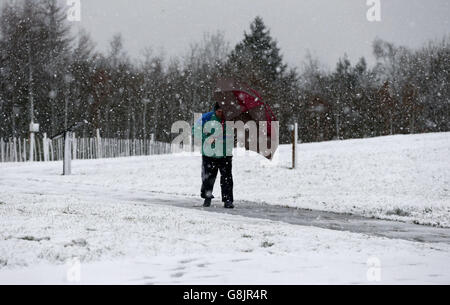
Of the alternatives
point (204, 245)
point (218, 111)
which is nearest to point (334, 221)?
point (218, 111)

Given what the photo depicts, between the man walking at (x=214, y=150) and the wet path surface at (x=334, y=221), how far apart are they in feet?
1.19

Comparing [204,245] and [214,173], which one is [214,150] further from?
[204,245]

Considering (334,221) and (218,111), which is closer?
(334,221)

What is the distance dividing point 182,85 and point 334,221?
50.3 meters

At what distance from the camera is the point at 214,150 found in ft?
34.0

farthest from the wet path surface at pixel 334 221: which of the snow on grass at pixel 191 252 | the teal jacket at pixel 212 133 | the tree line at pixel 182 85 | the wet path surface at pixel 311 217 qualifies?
the tree line at pixel 182 85

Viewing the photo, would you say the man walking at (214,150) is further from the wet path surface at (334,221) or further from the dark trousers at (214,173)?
the wet path surface at (334,221)

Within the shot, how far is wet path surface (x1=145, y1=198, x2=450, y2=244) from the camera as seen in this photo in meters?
7.54

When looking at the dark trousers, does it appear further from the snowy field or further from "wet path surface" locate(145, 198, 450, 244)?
the snowy field

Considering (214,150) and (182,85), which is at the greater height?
(182,85)

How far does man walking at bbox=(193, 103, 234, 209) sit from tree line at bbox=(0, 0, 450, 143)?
1154 inches

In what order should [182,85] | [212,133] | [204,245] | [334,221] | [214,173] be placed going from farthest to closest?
1. [182,85]
2. [214,173]
3. [212,133]
4. [334,221]
5. [204,245]
